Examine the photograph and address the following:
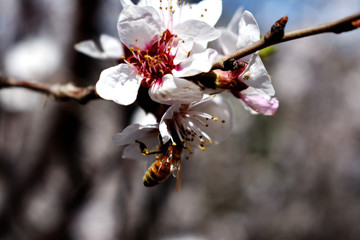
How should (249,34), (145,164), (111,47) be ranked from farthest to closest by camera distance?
(145,164)
(111,47)
(249,34)

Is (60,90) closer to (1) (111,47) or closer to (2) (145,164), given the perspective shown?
(1) (111,47)

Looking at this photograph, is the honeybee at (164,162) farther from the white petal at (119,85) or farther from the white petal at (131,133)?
the white petal at (119,85)

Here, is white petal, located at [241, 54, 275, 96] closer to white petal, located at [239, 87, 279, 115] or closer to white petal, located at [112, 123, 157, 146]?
white petal, located at [239, 87, 279, 115]

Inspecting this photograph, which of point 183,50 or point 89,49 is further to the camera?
point 89,49

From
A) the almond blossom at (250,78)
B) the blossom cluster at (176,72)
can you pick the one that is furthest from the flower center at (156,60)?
the almond blossom at (250,78)

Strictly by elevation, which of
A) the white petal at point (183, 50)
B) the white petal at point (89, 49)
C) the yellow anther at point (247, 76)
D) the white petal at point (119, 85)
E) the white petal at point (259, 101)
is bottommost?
the white petal at point (89, 49)

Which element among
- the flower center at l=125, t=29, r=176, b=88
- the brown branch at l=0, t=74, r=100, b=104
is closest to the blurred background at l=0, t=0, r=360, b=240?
the brown branch at l=0, t=74, r=100, b=104

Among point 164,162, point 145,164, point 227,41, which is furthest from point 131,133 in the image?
point 145,164
